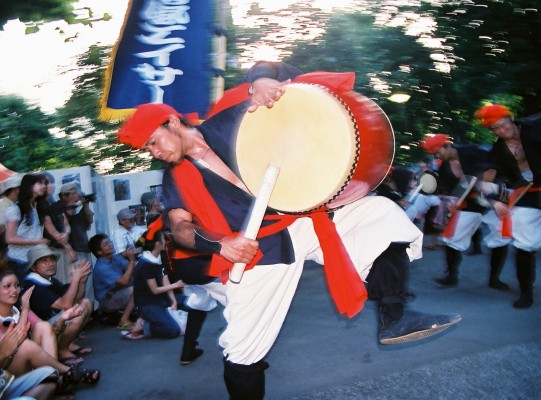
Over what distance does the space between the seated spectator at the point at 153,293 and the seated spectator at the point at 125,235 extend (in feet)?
1.42

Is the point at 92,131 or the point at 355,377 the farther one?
the point at 92,131

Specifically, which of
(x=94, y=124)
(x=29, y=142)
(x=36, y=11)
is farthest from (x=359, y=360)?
(x=29, y=142)

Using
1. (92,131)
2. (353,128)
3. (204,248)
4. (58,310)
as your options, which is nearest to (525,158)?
(353,128)

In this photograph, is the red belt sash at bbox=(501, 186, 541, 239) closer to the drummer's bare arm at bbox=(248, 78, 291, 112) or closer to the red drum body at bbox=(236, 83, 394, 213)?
the red drum body at bbox=(236, 83, 394, 213)

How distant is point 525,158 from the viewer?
14.3 ft

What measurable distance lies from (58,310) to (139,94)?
5.73ft

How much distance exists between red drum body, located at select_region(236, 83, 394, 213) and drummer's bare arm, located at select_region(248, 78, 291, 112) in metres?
0.04

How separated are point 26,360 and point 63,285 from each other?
3.66 ft

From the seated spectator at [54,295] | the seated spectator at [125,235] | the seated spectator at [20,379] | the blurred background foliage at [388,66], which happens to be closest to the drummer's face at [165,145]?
the seated spectator at [20,379]

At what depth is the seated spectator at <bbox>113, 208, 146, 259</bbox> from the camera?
4969 millimetres

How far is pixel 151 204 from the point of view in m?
5.18

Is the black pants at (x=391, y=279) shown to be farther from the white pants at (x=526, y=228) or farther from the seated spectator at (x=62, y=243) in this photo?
the seated spectator at (x=62, y=243)

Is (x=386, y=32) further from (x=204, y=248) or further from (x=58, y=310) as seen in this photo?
(x=204, y=248)

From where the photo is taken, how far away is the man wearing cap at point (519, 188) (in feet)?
14.2
